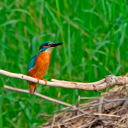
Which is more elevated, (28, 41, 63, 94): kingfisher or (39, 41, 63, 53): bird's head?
(39, 41, 63, 53): bird's head

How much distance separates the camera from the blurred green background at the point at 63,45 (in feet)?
16.1

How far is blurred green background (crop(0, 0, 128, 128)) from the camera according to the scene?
491 centimetres

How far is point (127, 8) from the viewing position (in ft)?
16.7

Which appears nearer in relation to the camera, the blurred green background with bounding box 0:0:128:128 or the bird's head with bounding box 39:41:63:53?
the bird's head with bounding box 39:41:63:53

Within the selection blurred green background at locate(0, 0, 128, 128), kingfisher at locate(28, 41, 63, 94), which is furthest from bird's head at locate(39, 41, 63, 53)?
blurred green background at locate(0, 0, 128, 128)

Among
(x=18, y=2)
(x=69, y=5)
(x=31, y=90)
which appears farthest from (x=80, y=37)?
(x=31, y=90)

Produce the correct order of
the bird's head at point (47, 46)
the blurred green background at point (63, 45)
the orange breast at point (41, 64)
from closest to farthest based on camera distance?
1. the bird's head at point (47, 46)
2. the orange breast at point (41, 64)
3. the blurred green background at point (63, 45)

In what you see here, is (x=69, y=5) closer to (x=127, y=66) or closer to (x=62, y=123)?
(x=127, y=66)

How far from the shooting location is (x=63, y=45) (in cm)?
495

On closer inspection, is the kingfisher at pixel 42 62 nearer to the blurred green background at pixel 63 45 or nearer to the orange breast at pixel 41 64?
the orange breast at pixel 41 64

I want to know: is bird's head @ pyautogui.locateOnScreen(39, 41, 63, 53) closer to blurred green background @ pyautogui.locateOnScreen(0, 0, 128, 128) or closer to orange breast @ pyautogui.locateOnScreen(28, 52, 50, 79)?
orange breast @ pyautogui.locateOnScreen(28, 52, 50, 79)

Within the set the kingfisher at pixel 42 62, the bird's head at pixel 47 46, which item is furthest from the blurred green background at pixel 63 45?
the bird's head at pixel 47 46

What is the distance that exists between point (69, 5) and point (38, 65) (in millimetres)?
2232

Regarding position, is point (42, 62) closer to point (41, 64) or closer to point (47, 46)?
point (41, 64)
